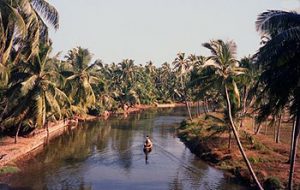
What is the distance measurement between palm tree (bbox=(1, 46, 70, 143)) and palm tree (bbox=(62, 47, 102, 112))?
1757 cm

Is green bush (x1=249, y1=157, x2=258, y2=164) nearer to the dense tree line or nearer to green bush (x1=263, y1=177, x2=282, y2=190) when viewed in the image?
the dense tree line

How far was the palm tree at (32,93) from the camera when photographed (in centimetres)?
3424

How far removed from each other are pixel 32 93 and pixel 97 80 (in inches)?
1058

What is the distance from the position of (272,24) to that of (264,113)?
13.9 ft

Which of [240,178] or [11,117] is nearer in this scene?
[240,178]

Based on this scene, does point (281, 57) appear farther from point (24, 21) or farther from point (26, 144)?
point (26, 144)

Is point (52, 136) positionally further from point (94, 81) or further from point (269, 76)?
point (269, 76)

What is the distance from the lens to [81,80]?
189 ft

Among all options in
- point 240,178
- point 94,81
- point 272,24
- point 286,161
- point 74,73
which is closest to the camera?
point 272,24

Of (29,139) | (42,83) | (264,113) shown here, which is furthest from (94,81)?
(264,113)

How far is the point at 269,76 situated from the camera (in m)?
16.9

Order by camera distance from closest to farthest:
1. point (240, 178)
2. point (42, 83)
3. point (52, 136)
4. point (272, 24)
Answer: point (272, 24) < point (240, 178) < point (42, 83) < point (52, 136)

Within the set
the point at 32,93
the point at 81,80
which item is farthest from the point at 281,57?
the point at 81,80

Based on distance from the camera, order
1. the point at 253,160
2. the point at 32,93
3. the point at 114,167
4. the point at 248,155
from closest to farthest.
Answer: the point at 253,160 → the point at 114,167 → the point at 248,155 → the point at 32,93
